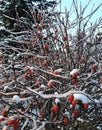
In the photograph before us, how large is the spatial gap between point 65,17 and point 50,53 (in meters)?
0.59

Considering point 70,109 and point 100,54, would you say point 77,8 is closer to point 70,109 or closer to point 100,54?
point 100,54

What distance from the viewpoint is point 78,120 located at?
172 inches

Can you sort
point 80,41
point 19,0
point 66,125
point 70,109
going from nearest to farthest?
point 66,125, point 70,109, point 80,41, point 19,0

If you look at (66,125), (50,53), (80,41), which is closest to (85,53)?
(80,41)

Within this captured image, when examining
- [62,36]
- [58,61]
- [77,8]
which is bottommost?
[58,61]

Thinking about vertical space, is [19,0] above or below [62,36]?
above

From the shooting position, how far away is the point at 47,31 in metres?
5.30

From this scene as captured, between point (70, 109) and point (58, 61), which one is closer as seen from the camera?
point (70, 109)

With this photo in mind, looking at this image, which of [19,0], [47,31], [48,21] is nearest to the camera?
[47,31]

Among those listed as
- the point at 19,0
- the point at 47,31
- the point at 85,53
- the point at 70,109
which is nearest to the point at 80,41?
the point at 85,53

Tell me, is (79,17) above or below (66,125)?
above

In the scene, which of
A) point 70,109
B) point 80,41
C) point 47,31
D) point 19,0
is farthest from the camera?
point 19,0

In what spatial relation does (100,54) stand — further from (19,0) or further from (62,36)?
(19,0)

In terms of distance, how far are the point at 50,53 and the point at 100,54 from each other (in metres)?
0.89
